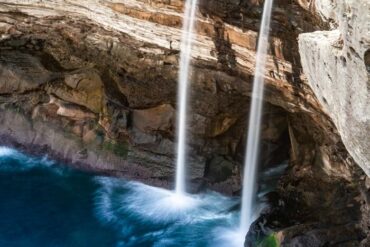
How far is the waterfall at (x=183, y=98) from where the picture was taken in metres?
14.7

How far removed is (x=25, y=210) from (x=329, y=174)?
9411 millimetres

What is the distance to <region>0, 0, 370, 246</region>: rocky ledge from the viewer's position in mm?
13328

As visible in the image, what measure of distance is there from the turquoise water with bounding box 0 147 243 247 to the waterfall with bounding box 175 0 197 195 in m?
0.74

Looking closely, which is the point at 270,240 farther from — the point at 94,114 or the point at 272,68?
the point at 94,114

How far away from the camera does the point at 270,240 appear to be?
43.3 feet

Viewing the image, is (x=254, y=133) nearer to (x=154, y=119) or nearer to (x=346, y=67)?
(x=154, y=119)

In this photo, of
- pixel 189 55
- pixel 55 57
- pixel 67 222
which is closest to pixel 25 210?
pixel 67 222

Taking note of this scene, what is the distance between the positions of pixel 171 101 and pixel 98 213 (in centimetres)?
429

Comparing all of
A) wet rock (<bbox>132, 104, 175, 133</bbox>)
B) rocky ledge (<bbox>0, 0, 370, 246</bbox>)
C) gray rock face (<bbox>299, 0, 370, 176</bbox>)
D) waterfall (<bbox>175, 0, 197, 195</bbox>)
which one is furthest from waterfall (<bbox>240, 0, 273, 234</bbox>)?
gray rock face (<bbox>299, 0, 370, 176</bbox>)

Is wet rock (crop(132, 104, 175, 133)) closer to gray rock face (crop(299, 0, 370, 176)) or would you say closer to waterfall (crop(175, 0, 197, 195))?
waterfall (crop(175, 0, 197, 195))

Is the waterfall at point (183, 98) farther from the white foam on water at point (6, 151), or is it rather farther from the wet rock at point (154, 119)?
the white foam on water at point (6, 151)

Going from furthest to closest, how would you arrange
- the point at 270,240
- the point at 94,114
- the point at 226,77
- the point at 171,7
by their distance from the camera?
the point at 94,114
the point at 226,77
the point at 171,7
the point at 270,240

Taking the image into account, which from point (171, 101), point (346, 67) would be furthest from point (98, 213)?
point (346, 67)

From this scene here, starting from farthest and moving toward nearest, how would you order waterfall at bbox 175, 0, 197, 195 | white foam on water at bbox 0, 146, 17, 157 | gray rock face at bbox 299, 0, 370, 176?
white foam on water at bbox 0, 146, 17, 157 < waterfall at bbox 175, 0, 197, 195 < gray rock face at bbox 299, 0, 370, 176
